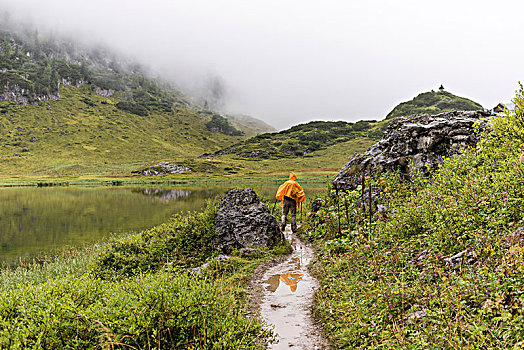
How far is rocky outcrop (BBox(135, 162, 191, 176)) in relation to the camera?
126081mm

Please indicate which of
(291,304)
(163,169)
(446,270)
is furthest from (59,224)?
(163,169)

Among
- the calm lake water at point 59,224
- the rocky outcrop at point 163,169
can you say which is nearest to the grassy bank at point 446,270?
the calm lake water at point 59,224

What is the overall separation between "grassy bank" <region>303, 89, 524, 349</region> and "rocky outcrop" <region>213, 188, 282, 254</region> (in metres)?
4.08

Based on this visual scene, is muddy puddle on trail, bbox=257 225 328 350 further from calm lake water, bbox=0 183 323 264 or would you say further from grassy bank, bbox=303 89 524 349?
calm lake water, bbox=0 183 323 264

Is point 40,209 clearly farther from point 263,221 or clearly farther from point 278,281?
point 278,281

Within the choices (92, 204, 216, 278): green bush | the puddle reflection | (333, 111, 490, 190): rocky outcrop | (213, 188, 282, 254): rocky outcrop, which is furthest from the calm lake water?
the puddle reflection

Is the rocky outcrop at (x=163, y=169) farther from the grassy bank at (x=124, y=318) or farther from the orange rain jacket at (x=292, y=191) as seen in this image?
the grassy bank at (x=124, y=318)

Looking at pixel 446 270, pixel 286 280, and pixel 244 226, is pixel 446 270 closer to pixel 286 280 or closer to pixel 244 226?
pixel 286 280

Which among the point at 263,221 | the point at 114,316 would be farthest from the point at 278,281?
the point at 114,316

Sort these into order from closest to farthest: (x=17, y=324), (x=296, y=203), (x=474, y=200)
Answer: (x=17, y=324) → (x=474, y=200) → (x=296, y=203)

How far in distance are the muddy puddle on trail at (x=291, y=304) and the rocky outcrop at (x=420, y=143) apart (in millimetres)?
5983

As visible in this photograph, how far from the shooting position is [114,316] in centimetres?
483

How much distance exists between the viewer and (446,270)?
19.1ft

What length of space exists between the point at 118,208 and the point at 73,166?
129 m
